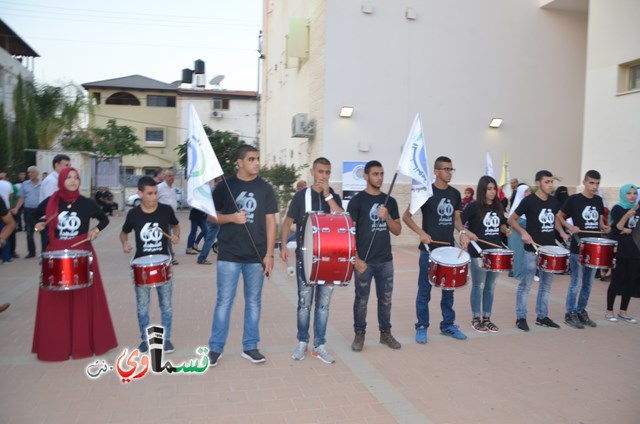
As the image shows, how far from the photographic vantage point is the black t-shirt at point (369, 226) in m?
5.58

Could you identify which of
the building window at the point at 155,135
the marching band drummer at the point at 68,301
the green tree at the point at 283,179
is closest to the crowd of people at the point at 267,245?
the marching band drummer at the point at 68,301

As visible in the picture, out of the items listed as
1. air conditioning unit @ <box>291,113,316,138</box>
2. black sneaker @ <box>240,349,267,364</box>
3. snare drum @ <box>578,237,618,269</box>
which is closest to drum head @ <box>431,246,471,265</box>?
snare drum @ <box>578,237,618,269</box>

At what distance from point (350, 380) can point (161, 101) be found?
140 ft

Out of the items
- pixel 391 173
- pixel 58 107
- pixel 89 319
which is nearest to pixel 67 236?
pixel 89 319

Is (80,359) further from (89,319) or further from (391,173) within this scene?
(391,173)

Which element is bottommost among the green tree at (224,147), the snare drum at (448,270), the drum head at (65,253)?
the snare drum at (448,270)

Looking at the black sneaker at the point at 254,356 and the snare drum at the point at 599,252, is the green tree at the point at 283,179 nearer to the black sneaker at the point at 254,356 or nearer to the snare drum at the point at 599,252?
the snare drum at the point at 599,252

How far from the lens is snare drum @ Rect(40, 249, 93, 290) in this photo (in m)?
4.86

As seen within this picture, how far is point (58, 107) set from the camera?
27500 mm

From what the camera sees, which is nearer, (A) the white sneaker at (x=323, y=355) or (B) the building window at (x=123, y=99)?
(A) the white sneaker at (x=323, y=355)

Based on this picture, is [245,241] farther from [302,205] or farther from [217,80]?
[217,80]

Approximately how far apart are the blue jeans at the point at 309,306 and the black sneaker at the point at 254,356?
1.53ft

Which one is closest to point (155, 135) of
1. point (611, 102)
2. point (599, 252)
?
point (611, 102)

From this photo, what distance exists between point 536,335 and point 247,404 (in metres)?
4.01
